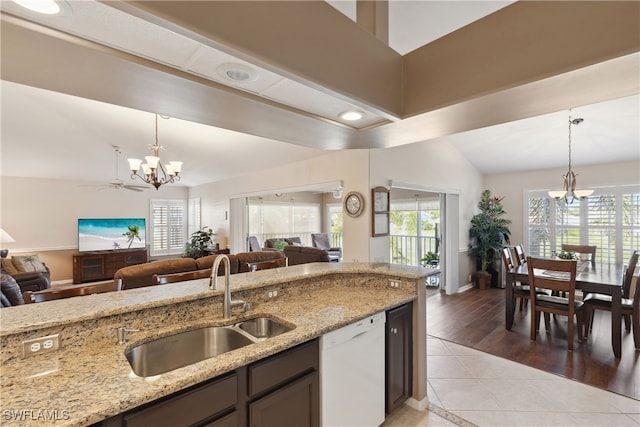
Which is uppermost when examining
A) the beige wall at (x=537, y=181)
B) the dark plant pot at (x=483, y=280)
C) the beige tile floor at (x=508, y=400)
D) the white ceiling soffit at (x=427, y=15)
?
the white ceiling soffit at (x=427, y=15)

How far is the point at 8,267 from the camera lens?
197 inches

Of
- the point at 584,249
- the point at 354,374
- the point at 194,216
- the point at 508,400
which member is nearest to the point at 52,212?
the point at 194,216

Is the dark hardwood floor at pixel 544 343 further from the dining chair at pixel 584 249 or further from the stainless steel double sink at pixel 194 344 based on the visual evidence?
the stainless steel double sink at pixel 194 344

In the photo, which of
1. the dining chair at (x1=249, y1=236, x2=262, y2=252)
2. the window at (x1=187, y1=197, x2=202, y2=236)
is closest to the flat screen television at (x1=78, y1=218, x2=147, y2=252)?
the window at (x1=187, y1=197, x2=202, y2=236)

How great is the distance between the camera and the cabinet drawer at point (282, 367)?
138 centimetres

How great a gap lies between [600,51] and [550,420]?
2.54m

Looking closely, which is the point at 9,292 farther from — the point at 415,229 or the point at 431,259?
the point at 415,229

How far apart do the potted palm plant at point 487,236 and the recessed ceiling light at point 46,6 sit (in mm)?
6676

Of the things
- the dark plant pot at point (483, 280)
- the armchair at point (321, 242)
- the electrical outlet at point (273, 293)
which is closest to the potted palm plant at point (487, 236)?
the dark plant pot at point (483, 280)

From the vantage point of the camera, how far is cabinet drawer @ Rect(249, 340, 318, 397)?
1.38 metres

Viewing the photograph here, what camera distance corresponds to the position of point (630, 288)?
328 cm

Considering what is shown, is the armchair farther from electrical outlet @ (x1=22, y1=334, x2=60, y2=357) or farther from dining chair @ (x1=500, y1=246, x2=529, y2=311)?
electrical outlet @ (x1=22, y1=334, x2=60, y2=357)

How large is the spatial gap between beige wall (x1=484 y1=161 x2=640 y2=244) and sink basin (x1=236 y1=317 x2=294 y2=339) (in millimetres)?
6410

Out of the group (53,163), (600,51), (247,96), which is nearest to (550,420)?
(600,51)
